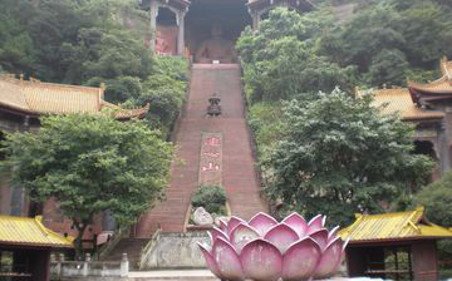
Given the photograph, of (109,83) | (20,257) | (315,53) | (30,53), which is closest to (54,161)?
(20,257)

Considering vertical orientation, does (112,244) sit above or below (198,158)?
below

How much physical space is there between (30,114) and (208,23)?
3574 cm

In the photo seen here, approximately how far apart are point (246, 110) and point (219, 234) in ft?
101

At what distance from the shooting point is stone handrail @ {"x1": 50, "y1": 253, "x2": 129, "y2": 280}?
59.4 ft

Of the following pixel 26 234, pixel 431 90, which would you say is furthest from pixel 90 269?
pixel 431 90

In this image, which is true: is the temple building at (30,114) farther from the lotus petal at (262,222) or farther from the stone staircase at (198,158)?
the lotus petal at (262,222)

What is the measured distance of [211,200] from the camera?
25.4 m

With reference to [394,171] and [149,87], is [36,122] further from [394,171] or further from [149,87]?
[394,171]

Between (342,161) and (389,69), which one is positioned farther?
(389,69)

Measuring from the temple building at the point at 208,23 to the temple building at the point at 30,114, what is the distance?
23.2 metres

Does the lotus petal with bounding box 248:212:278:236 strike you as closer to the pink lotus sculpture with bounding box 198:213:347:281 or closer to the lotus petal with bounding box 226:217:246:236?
the pink lotus sculpture with bounding box 198:213:347:281

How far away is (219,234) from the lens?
8.41 m

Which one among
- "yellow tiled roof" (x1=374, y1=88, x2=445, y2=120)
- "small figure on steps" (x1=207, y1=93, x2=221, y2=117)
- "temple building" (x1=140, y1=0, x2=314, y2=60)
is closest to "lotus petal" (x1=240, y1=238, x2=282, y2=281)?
"yellow tiled roof" (x1=374, y1=88, x2=445, y2=120)

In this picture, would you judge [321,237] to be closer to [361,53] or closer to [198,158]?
[198,158]
